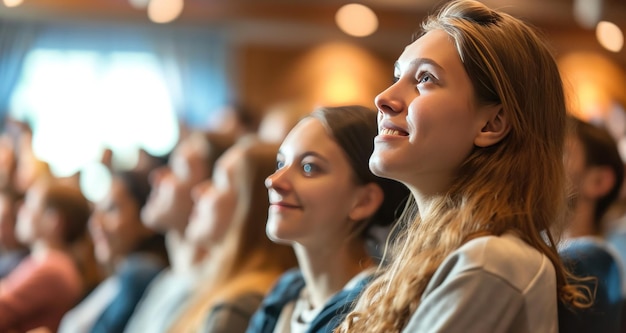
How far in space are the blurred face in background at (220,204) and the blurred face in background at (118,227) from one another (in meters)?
0.99

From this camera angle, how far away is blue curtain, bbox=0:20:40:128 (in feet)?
26.0

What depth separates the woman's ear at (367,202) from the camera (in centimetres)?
197

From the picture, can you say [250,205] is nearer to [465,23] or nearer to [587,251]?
[587,251]

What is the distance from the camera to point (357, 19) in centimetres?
732

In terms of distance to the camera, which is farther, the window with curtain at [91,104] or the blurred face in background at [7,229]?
the window with curtain at [91,104]

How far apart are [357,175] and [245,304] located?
2.13 feet

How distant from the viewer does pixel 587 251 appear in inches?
88.1

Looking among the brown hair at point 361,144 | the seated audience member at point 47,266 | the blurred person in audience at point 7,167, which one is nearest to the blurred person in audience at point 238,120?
the blurred person in audience at point 7,167

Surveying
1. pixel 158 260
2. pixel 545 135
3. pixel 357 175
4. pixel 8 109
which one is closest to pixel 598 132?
pixel 357 175

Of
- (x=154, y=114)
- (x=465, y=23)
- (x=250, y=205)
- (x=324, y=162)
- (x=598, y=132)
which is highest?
(x=465, y=23)

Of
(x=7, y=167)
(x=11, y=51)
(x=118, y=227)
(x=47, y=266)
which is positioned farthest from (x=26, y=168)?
(x=11, y=51)

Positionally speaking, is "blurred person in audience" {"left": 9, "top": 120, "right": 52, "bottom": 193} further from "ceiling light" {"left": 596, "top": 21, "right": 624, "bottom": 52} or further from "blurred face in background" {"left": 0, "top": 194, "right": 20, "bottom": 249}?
"ceiling light" {"left": 596, "top": 21, "right": 624, "bottom": 52}

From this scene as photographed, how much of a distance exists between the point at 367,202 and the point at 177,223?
1.47 meters

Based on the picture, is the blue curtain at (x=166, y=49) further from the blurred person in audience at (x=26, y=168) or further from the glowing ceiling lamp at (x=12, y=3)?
the blurred person in audience at (x=26, y=168)
